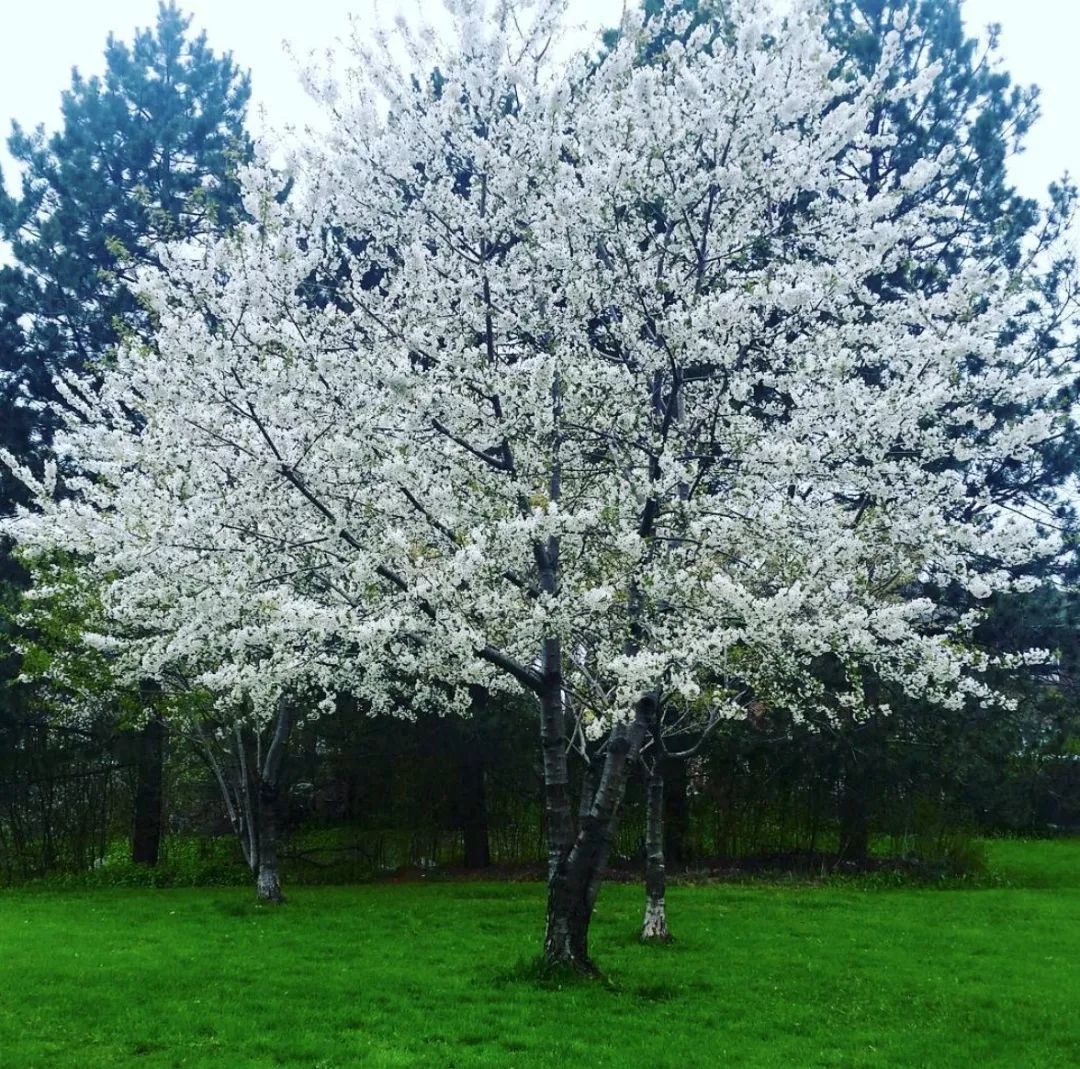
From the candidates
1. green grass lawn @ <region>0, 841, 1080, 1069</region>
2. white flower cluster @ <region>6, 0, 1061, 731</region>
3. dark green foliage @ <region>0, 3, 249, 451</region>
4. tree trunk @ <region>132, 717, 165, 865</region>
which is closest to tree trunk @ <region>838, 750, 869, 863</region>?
green grass lawn @ <region>0, 841, 1080, 1069</region>

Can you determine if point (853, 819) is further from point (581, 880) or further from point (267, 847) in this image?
point (581, 880)

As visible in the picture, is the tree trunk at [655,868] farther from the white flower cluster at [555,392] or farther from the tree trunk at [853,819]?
the tree trunk at [853,819]

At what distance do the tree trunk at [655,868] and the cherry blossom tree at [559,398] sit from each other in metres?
1.76

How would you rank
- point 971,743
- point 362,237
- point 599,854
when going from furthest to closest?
point 971,743
point 362,237
point 599,854

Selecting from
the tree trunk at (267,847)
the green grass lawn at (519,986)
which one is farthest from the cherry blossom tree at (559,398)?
the tree trunk at (267,847)

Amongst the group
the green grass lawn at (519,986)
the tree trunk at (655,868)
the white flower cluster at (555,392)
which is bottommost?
the green grass lawn at (519,986)

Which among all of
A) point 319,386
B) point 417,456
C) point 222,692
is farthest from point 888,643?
point 222,692

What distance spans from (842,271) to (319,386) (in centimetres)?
420

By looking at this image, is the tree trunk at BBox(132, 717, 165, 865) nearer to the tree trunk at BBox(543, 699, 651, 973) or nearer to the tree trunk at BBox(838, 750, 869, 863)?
the tree trunk at BBox(543, 699, 651, 973)

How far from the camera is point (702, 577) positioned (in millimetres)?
8266

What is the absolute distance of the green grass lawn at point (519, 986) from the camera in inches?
272

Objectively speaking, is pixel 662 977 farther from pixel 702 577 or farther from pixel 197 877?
pixel 197 877

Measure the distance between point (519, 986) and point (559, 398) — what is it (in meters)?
4.84

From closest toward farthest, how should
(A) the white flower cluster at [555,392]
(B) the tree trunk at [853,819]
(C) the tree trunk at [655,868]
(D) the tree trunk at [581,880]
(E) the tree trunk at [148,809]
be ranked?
(A) the white flower cluster at [555,392]
(D) the tree trunk at [581,880]
(C) the tree trunk at [655,868]
(B) the tree trunk at [853,819]
(E) the tree trunk at [148,809]
